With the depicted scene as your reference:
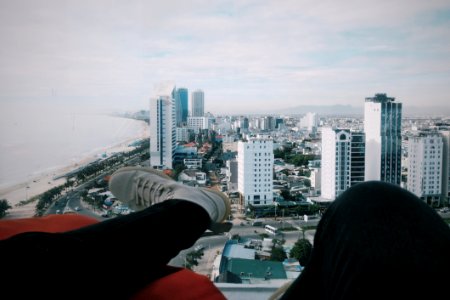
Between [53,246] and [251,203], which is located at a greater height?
[53,246]

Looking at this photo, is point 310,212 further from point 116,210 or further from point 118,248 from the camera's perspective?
point 118,248

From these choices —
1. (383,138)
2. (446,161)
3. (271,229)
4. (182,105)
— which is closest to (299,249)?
(271,229)

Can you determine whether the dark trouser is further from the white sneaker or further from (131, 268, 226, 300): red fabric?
the white sneaker

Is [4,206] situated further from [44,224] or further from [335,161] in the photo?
[335,161]

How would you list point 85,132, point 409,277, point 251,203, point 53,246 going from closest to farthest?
point 409,277, point 53,246, point 85,132, point 251,203

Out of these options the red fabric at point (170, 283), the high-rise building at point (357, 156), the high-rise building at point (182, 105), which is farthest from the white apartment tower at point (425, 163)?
the high-rise building at point (182, 105)

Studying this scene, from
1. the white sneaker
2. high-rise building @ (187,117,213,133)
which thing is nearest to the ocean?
the white sneaker

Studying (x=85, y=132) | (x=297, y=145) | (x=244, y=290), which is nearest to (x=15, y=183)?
(x=85, y=132)
